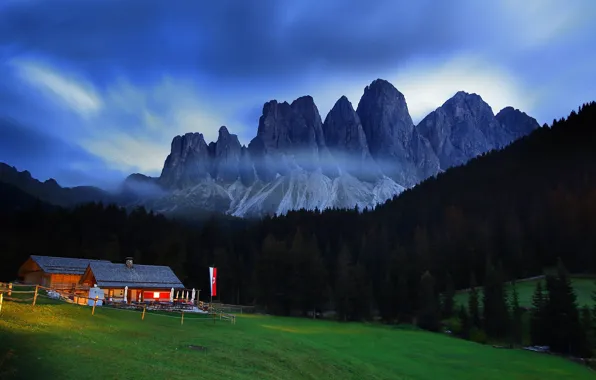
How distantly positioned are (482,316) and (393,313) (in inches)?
667

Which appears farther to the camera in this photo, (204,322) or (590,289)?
(590,289)

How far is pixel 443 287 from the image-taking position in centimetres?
8588

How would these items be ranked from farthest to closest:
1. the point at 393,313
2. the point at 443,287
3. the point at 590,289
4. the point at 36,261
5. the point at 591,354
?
the point at 443,287 < the point at 393,313 < the point at 590,289 < the point at 36,261 < the point at 591,354

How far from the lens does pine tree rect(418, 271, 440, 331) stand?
6175cm

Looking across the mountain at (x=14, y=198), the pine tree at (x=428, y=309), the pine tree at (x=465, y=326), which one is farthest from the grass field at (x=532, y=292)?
the mountain at (x=14, y=198)

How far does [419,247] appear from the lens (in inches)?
3642

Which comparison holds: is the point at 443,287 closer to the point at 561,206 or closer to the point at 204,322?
the point at 561,206

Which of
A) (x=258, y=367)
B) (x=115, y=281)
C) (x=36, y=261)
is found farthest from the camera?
(x=36, y=261)

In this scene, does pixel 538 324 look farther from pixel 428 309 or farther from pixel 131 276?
pixel 131 276

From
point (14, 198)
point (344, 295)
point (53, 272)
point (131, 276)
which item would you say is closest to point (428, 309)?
point (344, 295)

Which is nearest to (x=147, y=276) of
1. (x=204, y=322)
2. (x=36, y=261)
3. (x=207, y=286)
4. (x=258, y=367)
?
(x=36, y=261)

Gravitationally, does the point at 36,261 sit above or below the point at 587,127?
below

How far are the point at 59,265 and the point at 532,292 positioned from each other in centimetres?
7140

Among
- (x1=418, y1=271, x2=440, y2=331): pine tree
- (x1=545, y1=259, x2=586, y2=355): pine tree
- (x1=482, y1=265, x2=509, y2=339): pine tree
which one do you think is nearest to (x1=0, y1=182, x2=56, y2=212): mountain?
(x1=418, y1=271, x2=440, y2=331): pine tree
